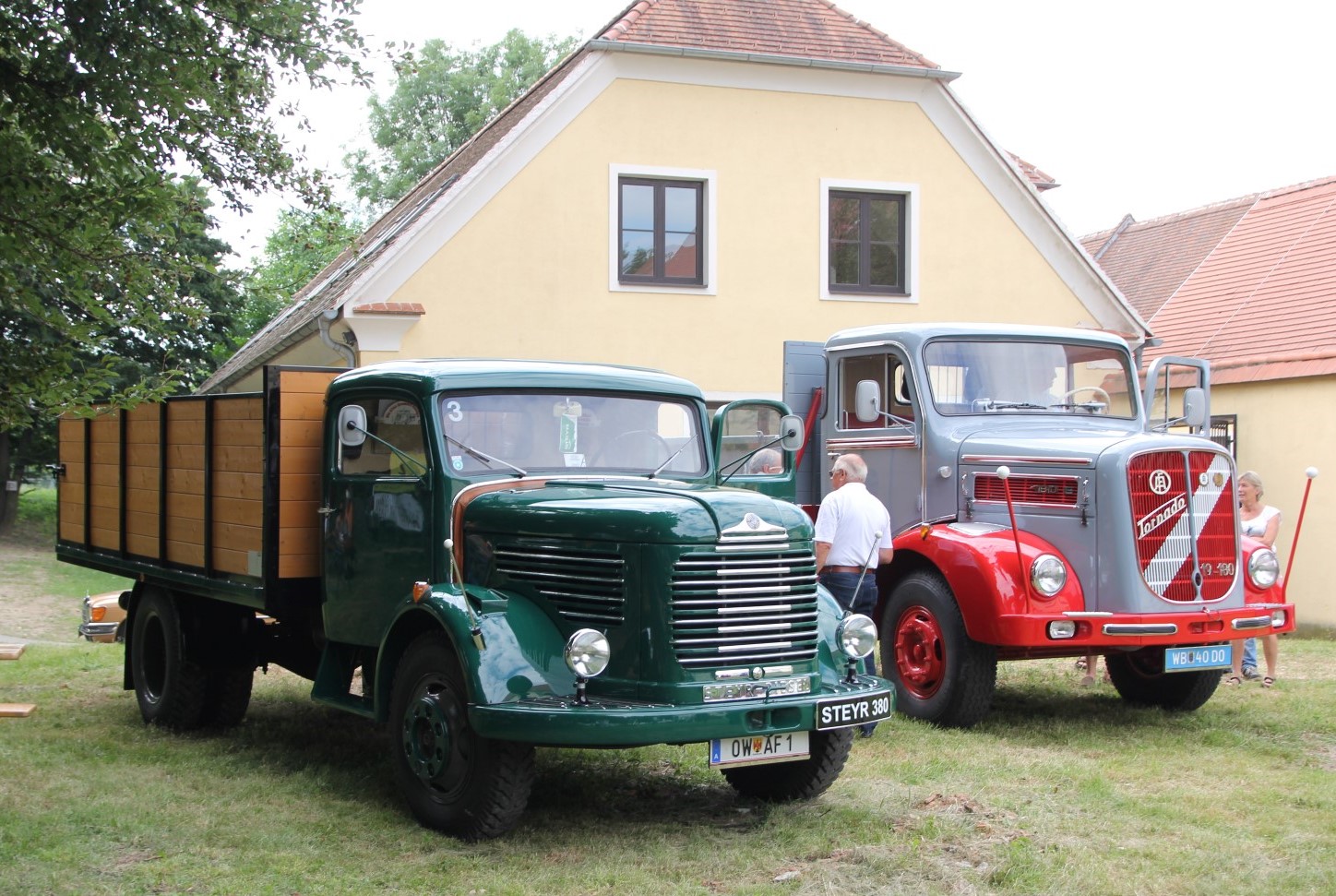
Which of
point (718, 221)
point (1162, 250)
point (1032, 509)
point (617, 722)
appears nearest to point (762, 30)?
point (718, 221)

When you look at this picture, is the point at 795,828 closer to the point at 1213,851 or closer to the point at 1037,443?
the point at 1213,851

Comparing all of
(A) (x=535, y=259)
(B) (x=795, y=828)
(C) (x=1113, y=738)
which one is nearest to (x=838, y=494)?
(C) (x=1113, y=738)

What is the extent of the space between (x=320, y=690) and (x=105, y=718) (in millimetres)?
2881

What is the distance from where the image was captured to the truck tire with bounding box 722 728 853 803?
23.1ft

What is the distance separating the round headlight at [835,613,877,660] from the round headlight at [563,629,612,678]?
137cm

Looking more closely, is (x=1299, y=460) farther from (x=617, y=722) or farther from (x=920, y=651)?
(x=617, y=722)

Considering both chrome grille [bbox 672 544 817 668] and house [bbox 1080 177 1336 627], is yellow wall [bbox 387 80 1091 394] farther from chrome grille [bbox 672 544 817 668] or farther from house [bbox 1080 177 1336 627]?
chrome grille [bbox 672 544 817 668]

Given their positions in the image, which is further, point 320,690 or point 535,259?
point 535,259

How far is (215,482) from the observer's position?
8508 mm

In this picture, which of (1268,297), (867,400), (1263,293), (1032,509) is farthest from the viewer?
(1263,293)

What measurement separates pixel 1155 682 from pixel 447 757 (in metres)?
5.70

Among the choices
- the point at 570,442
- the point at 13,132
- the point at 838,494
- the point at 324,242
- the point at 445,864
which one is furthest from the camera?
the point at 324,242

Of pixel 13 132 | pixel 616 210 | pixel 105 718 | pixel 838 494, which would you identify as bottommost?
pixel 105 718

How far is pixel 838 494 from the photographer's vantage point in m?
8.96
